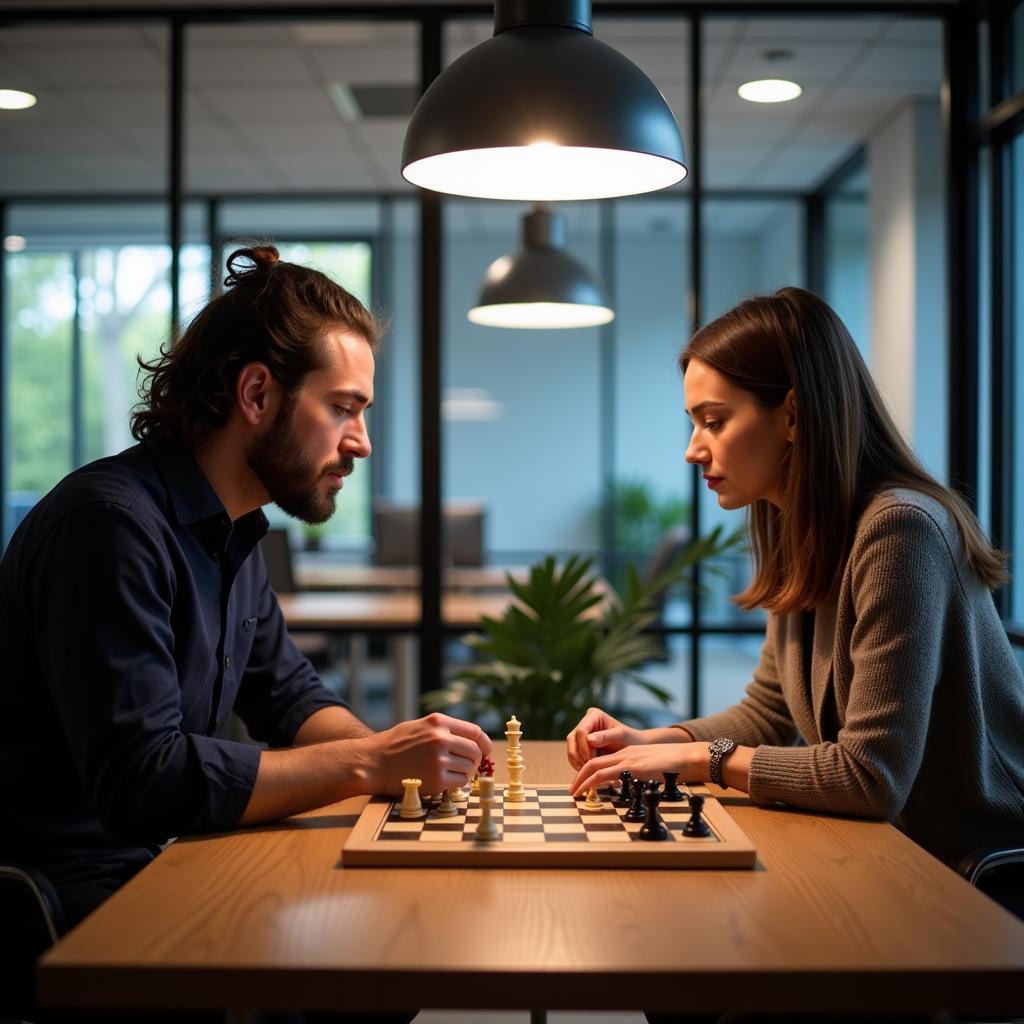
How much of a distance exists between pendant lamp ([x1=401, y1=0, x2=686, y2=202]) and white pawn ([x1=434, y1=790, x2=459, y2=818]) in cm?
78

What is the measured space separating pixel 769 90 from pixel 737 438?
3560mm

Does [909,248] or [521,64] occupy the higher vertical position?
[909,248]

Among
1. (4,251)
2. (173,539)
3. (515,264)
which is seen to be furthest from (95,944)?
(4,251)

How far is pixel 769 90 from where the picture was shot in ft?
16.2

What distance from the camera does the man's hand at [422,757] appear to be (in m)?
1.50

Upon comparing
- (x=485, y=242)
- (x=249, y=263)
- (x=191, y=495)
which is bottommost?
(x=191, y=495)

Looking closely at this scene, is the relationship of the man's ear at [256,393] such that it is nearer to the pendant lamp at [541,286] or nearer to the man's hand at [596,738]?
the man's hand at [596,738]

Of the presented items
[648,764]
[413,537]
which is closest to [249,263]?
[648,764]

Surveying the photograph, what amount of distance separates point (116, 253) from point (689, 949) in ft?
27.3

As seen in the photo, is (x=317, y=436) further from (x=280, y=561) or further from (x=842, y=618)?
(x=280, y=561)

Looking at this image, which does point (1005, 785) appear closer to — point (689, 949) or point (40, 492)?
point (689, 949)

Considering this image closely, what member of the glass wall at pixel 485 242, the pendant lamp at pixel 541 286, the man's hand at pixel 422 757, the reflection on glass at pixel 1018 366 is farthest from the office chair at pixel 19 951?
the reflection on glass at pixel 1018 366

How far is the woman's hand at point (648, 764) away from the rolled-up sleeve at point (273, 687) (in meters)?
0.52

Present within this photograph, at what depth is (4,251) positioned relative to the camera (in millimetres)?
7605
